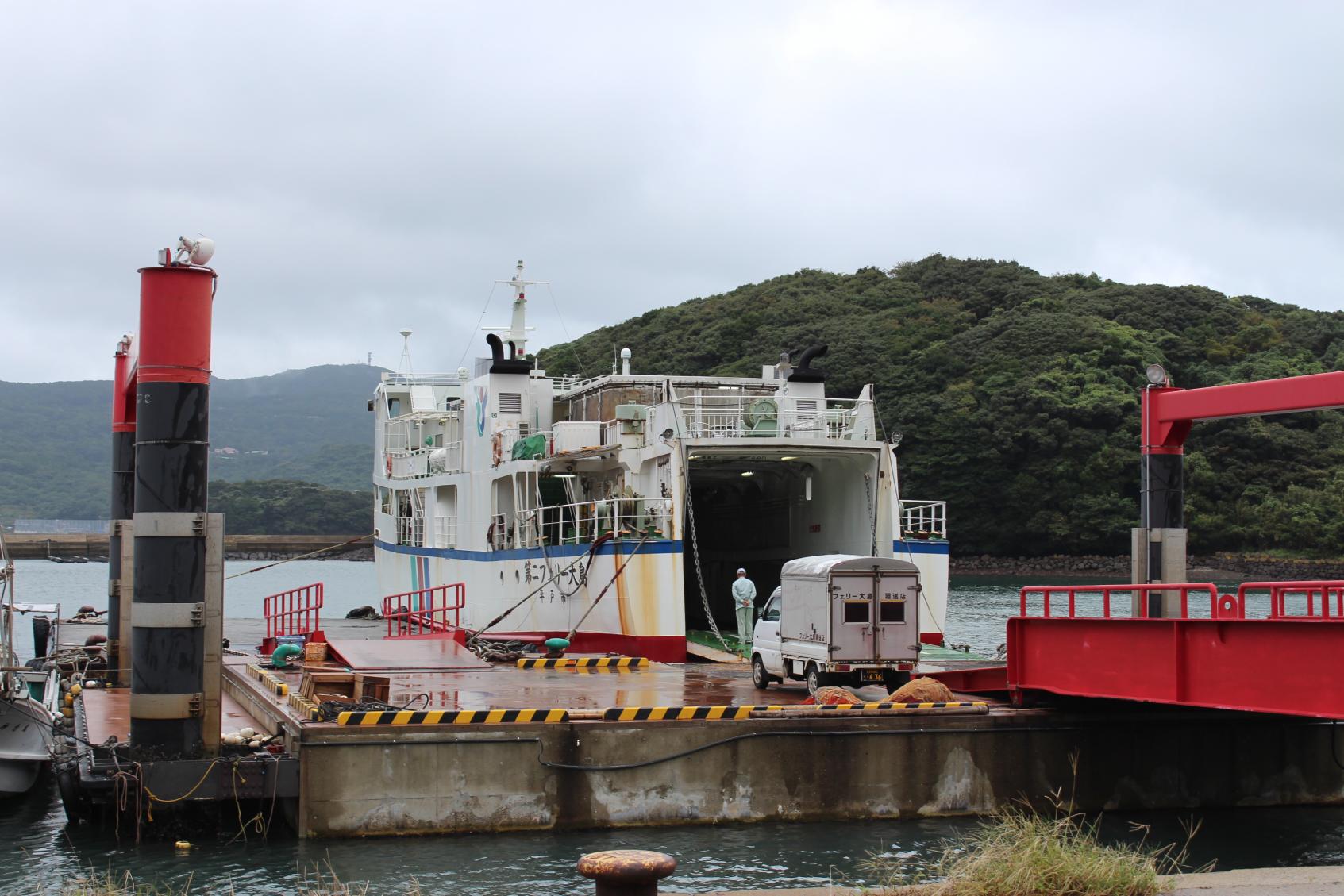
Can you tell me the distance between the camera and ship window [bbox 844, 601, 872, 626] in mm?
18828

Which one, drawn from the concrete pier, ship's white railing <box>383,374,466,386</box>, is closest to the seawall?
ship's white railing <box>383,374,466,386</box>

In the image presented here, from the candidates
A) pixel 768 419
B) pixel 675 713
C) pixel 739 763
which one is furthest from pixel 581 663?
pixel 739 763

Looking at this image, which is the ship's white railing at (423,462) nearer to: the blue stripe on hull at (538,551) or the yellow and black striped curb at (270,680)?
the blue stripe on hull at (538,551)

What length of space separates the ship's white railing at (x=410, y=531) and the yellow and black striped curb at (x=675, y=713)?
2508 centimetres

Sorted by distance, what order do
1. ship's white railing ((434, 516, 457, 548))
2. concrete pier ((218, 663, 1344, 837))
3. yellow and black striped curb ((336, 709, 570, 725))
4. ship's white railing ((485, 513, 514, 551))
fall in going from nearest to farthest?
concrete pier ((218, 663, 1344, 837)), yellow and black striped curb ((336, 709, 570, 725)), ship's white railing ((485, 513, 514, 551)), ship's white railing ((434, 516, 457, 548))

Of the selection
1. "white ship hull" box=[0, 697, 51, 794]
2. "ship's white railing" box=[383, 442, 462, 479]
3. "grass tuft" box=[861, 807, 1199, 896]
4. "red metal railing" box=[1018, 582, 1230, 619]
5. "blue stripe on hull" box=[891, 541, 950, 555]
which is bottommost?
"white ship hull" box=[0, 697, 51, 794]

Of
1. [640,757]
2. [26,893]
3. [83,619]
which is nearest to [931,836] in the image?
[640,757]

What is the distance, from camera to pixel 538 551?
30891 millimetres

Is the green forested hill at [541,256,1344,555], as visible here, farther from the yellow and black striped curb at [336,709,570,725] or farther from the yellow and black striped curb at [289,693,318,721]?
the yellow and black striped curb at [336,709,570,725]

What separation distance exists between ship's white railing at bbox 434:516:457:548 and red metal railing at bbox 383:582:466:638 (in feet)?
3.87

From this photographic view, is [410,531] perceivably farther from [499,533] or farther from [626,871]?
[626,871]

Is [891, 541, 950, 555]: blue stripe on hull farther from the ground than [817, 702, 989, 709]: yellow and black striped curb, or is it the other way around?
[891, 541, 950, 555]: blue stripe on hull

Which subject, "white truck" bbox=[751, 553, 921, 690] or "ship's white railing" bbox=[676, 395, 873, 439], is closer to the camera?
"white truck" bbox=[751, 553, 921, 690]

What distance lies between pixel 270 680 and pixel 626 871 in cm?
1247
